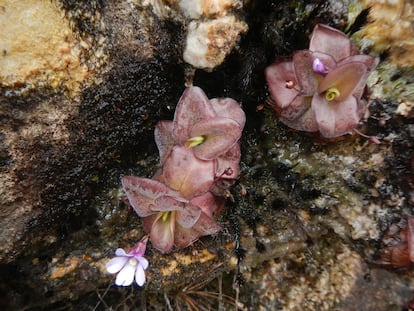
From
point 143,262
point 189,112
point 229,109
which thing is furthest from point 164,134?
point 143,262

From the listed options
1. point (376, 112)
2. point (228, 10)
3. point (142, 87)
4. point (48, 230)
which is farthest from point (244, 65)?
point (48, 230)

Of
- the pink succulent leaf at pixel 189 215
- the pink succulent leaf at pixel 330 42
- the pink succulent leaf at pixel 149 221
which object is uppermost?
the pink succulent leaf at pixel 330 42

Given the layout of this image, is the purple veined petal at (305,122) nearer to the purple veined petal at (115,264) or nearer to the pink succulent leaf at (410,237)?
the pink succulent leaf at (410,237)

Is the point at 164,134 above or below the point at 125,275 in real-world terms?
above

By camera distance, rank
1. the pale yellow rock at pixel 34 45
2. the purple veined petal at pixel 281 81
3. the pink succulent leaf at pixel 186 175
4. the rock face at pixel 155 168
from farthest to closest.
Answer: the purple veined petal at pixel 281 81
the pink succulent leaf at pixel 186 175
the rock face at pixel 155 168
the pale yellow rock at pixel 34 45

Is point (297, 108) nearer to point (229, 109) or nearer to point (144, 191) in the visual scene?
point (229, 109)

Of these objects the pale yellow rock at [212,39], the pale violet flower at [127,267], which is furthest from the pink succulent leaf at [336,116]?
the pale violet flower at [127,267]

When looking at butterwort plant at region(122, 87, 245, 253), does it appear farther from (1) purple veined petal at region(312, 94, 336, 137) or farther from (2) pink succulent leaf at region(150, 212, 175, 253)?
(1) purple veined petal at region(312, 94, 336, 137)

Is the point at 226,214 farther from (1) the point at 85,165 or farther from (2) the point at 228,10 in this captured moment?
(2) the point at 228,10

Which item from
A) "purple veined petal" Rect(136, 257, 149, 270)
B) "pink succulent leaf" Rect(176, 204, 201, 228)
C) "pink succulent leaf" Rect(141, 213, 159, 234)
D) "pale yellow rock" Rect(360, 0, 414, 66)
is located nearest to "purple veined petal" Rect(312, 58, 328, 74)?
"pale yellow rock" Rect(360, 0, 414, 66)
